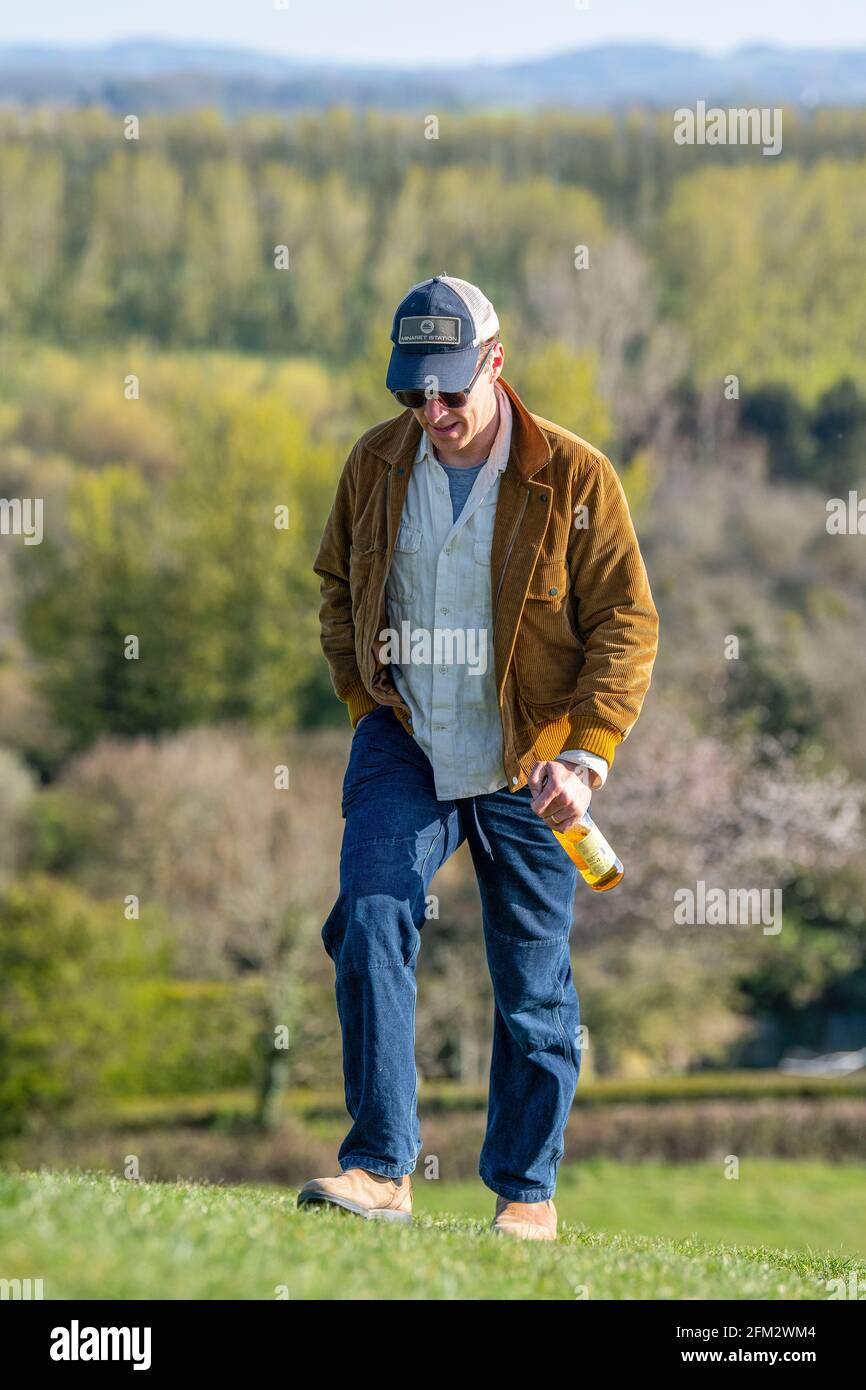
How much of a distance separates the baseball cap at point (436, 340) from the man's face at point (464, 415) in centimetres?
7

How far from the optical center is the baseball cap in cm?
557

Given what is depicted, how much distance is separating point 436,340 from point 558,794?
138 cm

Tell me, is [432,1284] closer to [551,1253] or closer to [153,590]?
[551,1253]

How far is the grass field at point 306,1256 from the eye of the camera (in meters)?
4.32

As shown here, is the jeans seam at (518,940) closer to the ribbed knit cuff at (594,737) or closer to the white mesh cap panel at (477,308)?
the ribbed knit cuff at (594,737)

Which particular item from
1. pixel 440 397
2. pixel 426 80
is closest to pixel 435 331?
pixel 440 397

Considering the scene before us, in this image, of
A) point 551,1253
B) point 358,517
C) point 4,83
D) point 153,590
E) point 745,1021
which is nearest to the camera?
point 551,1253

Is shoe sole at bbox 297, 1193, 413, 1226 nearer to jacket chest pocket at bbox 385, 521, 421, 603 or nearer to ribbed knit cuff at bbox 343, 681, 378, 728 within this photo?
ribbed knit cuff at bbox 343, 681, 378, 728

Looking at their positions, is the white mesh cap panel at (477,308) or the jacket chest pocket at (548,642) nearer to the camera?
the white mesh cap panel at (477,308)

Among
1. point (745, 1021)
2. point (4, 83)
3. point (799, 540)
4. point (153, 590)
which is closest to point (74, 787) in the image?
point (153, 590)

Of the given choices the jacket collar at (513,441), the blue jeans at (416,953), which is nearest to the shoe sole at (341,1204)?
the blue jeans at (416,953)

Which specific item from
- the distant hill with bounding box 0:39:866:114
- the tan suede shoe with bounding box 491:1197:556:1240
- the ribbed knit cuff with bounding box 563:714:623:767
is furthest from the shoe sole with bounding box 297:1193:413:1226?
the distant hill with bounding box 0:39:866:114

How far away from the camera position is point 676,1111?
34.8 m

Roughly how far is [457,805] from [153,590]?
2037 inches
